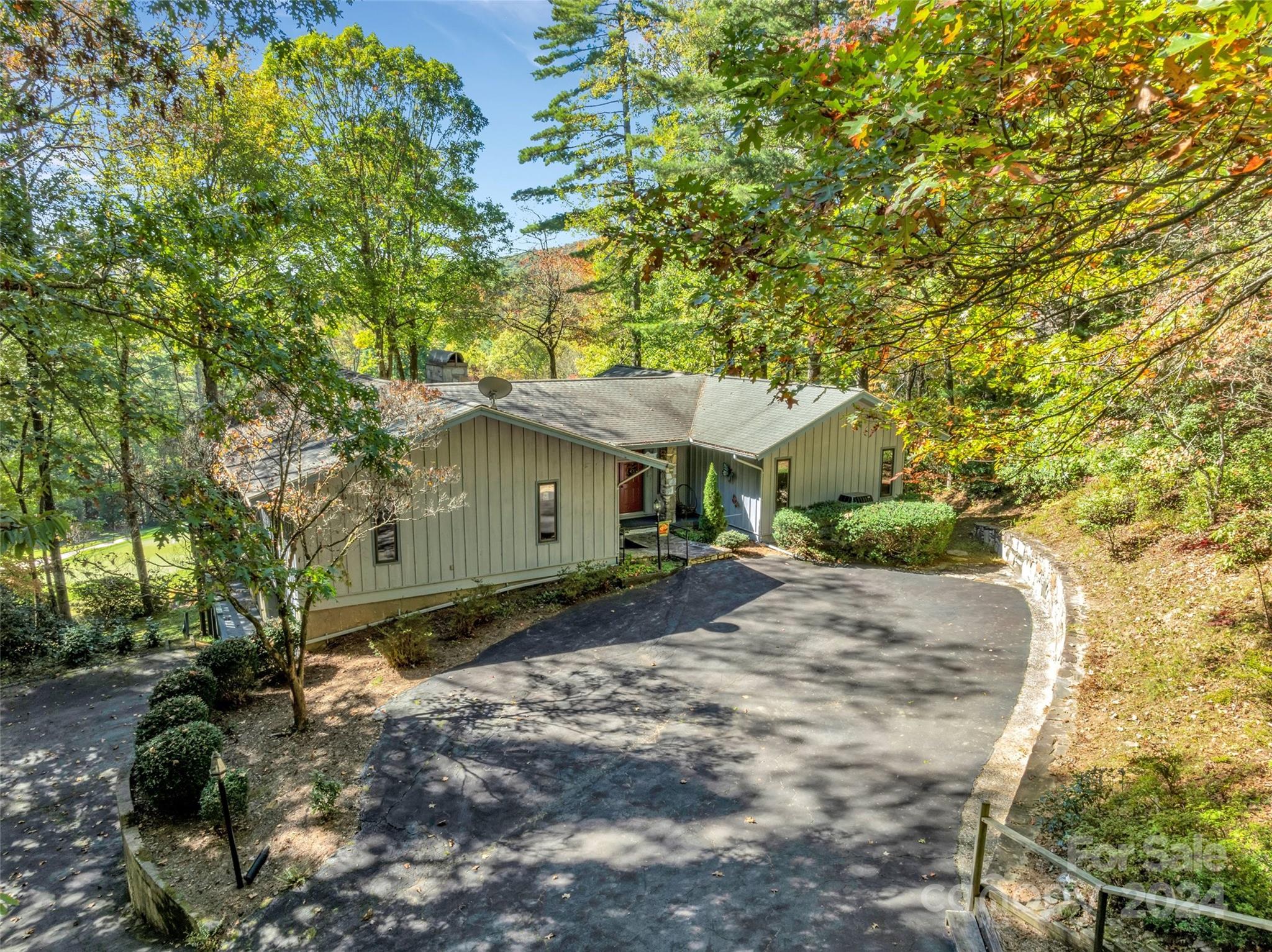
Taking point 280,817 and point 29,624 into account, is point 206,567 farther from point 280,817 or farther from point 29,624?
point 29,624

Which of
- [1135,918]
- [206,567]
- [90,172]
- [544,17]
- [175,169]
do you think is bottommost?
[1135,918]

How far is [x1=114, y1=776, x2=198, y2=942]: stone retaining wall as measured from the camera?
5.75 metres

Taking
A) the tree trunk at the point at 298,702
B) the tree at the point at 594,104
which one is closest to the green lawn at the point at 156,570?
the tree trunk at the point at 298,702

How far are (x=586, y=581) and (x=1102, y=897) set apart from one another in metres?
10.6

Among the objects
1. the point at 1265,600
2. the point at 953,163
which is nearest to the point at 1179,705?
the point at 1265,600

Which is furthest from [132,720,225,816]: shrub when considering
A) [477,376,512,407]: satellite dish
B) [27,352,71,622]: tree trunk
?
[477,376,512,407]: satellite dish

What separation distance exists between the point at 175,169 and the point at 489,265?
1041 cm

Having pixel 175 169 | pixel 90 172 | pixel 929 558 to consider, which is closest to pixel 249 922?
pixel 90 172

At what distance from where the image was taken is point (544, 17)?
24.0m

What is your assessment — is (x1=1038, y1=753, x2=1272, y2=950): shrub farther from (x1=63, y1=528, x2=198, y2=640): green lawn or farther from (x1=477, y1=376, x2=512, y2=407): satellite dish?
(x1=477, y1=376, x2=512, y2=407): satellite dish

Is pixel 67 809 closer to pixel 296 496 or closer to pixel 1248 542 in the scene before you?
pixel 296 496

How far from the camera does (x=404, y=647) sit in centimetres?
1066

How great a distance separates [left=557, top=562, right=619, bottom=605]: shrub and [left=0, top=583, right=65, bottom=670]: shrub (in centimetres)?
1038

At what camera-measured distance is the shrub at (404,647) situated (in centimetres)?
1052
